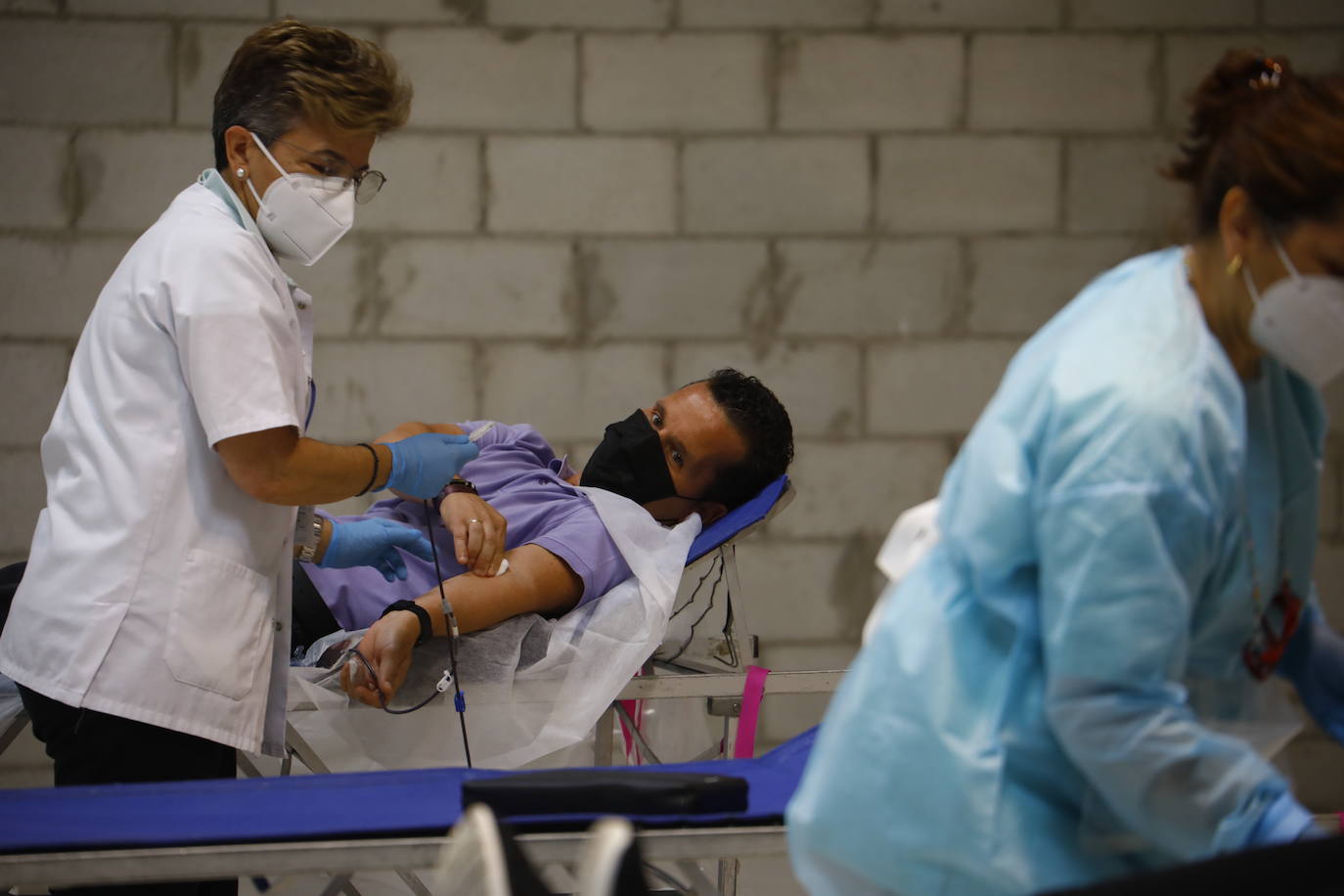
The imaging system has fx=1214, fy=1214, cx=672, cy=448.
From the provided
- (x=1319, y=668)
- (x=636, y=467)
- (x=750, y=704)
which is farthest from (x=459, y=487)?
(x=1319, y=668)

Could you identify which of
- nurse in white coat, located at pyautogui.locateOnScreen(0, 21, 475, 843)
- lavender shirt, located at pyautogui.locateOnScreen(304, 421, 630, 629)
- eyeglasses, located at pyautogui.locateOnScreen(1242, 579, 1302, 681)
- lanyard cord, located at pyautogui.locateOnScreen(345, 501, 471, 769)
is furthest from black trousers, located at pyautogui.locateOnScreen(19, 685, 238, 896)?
eyeglasses, located at pyautogui.locateOnScreen(1242, 579, 1302, 681)

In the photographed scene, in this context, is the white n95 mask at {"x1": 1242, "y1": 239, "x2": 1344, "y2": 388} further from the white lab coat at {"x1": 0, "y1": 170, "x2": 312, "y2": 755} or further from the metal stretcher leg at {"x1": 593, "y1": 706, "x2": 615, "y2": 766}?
the metal stretcher leg at {"x1": 593, "y1": 706, "x2": 615, "y2": 766}

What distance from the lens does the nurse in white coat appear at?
1.46 metres

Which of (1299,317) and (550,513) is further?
(550,513)

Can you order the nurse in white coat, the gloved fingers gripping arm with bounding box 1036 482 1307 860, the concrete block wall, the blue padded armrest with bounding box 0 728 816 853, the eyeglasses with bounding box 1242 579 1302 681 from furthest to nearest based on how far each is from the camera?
1. the concrete block wall
2. the nurse in white coat
3. the blue padded armrest with bounding box 0 728 816 853
4. the eyeglasses with bounding box 1242 579 1302 681
5. the gloved fingers gripping arm with bounding box 1036 482 1307 860

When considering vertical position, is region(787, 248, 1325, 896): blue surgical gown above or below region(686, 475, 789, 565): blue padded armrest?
above

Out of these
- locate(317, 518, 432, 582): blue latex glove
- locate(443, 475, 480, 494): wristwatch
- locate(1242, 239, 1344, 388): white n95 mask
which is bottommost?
locate(317, 518, 432, 582): blue latex glove

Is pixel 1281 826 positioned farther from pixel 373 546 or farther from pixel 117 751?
pixel 373 546

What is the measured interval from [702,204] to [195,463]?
1.96 meters

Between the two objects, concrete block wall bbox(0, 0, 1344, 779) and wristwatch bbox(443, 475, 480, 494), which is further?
concrete block wall bbox(0, 0, 1344, 779)

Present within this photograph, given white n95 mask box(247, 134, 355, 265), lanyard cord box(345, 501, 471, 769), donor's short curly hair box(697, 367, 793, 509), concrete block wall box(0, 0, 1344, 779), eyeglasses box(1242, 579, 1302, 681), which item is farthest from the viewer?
concrete block wall box(0, 0, 1344, 779)

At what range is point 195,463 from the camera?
150 centimetres

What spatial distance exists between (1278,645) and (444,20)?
2731 mm

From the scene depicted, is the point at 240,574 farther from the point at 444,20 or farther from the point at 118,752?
the point at 444,20
